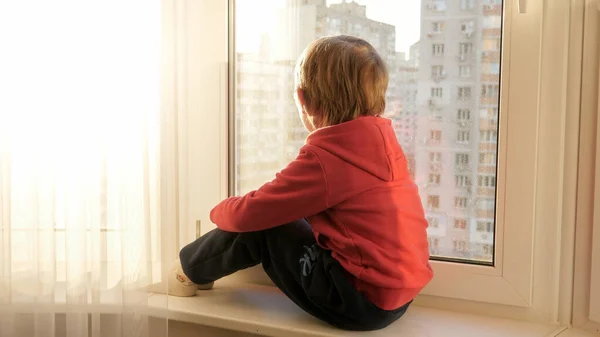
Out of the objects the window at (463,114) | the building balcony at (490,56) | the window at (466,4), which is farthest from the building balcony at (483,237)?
the window at (466,4)

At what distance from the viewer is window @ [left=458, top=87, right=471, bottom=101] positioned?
1312 millimetres

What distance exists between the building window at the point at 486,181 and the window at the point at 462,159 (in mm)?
39

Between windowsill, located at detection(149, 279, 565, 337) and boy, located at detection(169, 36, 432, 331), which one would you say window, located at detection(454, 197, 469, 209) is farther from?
windowsill, located at detection(149, 279, 565, 337)

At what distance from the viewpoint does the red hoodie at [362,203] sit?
1.21 m

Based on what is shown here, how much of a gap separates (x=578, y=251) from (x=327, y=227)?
0.44m

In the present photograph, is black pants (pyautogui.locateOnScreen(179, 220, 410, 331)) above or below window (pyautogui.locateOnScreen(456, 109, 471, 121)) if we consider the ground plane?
below

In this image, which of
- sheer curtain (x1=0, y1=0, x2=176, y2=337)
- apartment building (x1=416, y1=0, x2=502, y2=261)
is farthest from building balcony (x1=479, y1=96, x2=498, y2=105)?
sheer curtain (x1=0, y1=0, x2=176, y2=337)

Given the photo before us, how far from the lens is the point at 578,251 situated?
3.96 ft

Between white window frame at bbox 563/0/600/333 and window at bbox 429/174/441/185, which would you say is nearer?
white window frame at bbox 563/0/600/333

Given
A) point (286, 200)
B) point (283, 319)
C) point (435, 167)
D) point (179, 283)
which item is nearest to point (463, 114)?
point (435, 167)

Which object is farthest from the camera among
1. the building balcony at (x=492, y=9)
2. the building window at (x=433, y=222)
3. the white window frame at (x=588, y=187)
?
the building window at (x=433, y=222)

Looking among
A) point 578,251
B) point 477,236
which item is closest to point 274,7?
point 477,236

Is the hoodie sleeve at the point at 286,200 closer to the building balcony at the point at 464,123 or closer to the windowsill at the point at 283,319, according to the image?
the windowsill at the point at 283,319

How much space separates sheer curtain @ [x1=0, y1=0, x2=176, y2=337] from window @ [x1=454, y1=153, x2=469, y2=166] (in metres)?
0.57
